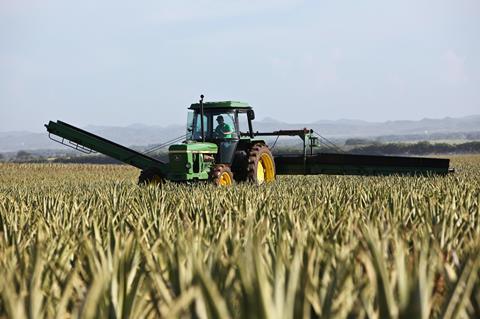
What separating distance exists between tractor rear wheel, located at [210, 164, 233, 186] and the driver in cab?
0.89m

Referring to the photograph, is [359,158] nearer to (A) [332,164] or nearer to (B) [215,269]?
(A) [332,164]

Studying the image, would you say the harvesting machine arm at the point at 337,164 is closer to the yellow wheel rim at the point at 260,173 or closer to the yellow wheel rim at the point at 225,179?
the yellow wheel rim at the point at 260,173

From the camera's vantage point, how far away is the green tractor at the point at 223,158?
1238 centimetres

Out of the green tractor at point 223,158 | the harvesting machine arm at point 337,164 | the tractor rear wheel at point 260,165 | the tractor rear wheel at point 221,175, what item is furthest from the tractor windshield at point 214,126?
the harvesting machine arm at point 337,164

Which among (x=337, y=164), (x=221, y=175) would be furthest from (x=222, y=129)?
(x=337, y=164)

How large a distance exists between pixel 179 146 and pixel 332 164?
4086mm

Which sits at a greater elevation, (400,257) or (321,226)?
(400,257)

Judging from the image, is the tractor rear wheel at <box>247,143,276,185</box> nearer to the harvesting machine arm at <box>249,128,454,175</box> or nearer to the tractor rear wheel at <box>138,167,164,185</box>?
the harvesting machine arm at <box>249,128,454,175</box>

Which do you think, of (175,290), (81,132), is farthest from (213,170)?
(175,290)

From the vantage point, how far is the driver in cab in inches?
525

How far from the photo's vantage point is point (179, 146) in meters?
12.2

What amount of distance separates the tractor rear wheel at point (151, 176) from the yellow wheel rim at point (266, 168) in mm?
2008

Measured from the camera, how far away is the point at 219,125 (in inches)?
528

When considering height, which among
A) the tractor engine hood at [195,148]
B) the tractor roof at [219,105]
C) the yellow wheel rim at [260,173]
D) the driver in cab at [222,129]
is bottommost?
the yellow wheel rim at [260,173]
